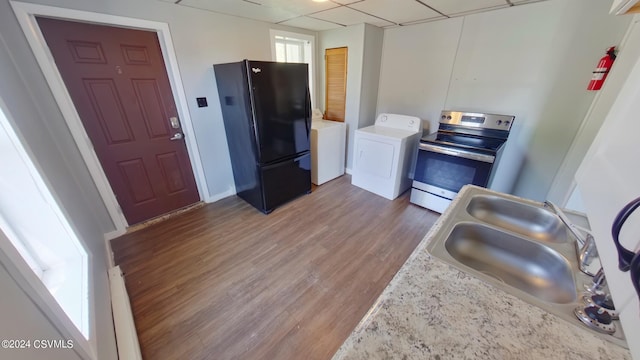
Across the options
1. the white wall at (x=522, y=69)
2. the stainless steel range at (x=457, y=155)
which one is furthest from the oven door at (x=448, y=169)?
the white wall at (x=522, y=69)

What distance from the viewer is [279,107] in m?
2.38

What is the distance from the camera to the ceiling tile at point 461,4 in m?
1.97

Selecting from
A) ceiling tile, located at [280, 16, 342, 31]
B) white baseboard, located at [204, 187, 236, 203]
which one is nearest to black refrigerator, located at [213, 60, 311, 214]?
white baseboard, located at [204, 187, 236, 203]

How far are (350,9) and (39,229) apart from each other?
2822 millimetres

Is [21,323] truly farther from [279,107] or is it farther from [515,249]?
[279,107]

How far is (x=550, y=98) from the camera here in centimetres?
212

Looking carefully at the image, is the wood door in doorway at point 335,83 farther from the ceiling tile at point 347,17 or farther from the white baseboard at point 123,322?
the white baseboard at point 123,322

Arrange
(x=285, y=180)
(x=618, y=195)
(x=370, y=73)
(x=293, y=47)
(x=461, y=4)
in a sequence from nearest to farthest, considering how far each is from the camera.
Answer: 1. (x=618, y=195)
2. (x=461, y=4)
3. (x=285, y=180)
4. (x=370, y=73)
5. (x=293, y=47)

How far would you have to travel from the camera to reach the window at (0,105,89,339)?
99cm

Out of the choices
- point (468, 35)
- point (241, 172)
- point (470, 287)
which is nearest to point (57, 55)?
point (241, 172)

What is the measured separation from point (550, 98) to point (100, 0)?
4055 mm

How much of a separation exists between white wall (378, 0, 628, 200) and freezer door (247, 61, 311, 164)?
1562 millimetres

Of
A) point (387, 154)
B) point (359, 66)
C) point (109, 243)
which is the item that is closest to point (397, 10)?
point (359, 66)

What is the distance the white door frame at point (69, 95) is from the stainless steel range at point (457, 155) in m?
2.71
